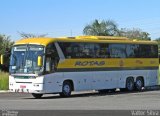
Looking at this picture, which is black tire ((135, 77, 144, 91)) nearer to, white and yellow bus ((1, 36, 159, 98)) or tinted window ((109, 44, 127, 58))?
white and yellow bus ((1, 36, 159, 98))

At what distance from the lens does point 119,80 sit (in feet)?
109

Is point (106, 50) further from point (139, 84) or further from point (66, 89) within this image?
point (139, 84)

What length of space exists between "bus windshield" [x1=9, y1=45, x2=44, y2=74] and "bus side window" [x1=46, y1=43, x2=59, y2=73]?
41 cm

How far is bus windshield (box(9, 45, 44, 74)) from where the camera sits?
27453 mm

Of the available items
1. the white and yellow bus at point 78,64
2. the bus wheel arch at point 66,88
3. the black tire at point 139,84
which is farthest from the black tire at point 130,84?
the bus wheel arch at point 66,88

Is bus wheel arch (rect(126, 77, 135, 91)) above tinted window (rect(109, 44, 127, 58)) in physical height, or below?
below

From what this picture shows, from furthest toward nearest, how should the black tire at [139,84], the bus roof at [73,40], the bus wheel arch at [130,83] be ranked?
1. the black tire at [139,84]
2. the bus wheel arch at [130,83]
3. the bus roof at [73,40]

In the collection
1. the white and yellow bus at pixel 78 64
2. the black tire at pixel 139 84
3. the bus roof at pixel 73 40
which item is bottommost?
the black tire at pixel 139 84

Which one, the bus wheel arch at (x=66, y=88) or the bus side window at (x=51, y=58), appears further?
the bus wheel arch at (x=66, y=88)

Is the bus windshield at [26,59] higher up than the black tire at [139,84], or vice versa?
the bus windshield at [26,59]

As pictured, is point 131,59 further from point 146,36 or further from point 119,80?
point 146,36

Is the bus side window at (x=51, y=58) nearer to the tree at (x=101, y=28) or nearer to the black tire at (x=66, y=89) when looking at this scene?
the black tire at (x=66, y=89)

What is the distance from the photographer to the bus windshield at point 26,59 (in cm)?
2745

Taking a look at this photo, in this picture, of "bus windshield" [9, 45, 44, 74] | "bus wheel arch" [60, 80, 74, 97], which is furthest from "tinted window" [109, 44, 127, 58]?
"bus windshield" [9, 45, 44, 74]
